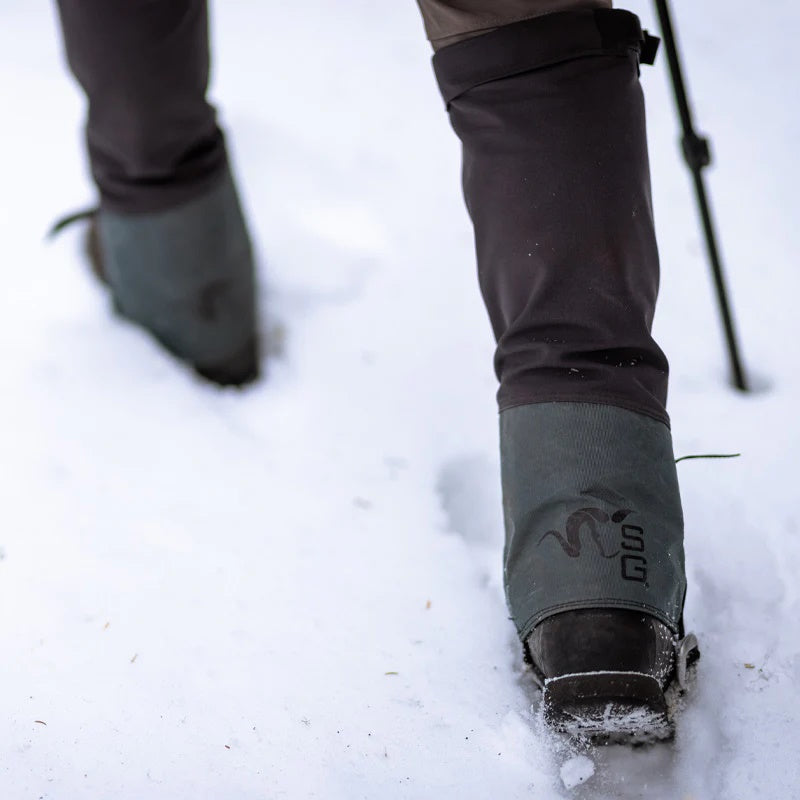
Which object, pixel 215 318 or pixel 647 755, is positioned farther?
pixel 215 318

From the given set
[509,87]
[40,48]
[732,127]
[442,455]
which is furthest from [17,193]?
[732,127]

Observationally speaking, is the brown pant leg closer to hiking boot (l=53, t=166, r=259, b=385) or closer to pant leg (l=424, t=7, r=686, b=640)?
pant leg (l=424, t=7, r=686, b=640)

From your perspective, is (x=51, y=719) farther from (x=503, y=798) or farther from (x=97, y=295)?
(x=97, y=295)

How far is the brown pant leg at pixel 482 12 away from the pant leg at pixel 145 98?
376 millimetres

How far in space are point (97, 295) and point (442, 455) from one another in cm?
60

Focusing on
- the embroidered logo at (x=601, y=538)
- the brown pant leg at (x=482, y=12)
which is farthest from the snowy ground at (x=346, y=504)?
the brown pant leg at (x=482, y=12)

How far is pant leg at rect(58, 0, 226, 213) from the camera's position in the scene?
97 cm

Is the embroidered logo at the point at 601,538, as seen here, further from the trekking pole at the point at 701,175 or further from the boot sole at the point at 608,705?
the trekking pole at the point at 701,175

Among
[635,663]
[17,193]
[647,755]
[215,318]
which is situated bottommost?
[647,755]

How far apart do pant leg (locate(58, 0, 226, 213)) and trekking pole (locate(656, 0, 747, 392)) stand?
546 mm

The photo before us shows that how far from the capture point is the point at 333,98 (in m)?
1.70

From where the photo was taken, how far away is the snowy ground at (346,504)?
2.47 feet

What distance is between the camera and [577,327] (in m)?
0.74

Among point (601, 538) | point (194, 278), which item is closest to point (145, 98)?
point (194, 278)
